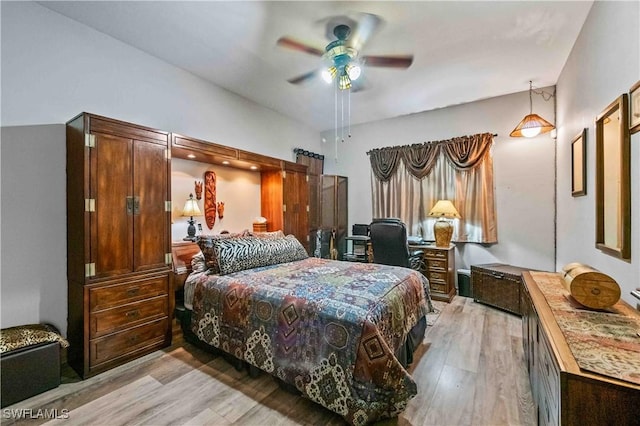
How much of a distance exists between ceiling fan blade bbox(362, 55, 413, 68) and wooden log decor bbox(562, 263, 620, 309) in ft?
8.29

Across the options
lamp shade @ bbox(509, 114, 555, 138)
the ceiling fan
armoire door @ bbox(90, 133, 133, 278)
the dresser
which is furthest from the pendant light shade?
armoire door @ bbox(90, 133, 133, 278)

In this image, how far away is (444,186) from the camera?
4.39 meters

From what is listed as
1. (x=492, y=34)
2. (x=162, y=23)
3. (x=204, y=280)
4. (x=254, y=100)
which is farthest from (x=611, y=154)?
(x=254, y=100)

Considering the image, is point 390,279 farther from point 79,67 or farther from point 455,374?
point 79,67

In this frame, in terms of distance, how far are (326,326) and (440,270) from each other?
2.84m

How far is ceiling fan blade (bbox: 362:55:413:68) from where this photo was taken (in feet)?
9.37

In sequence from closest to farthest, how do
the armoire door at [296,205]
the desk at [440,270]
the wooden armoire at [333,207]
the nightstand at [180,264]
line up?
the nightstand at [180,264], the desk at [440,270], the armoire door at [296,205], the wooden armoire at [333,207]

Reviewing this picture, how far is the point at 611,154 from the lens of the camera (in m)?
1.69

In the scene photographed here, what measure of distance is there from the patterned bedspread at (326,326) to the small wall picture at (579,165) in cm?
159

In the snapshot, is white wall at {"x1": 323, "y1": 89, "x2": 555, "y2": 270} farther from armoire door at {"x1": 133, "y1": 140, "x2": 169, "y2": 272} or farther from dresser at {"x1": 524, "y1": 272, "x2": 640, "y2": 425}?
armoire door at {"x1": 133, "y1": 140, "x2": 169, "y2": 272}

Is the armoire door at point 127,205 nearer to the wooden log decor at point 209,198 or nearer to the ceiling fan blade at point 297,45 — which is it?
the wooden log decor at point 209,198

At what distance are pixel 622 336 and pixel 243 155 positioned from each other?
3.53 m

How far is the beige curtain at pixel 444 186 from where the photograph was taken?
404 centimetres

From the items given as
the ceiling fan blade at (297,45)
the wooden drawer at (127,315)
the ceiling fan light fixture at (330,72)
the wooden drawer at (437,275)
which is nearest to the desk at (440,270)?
the wooden drawer at (437,275)
